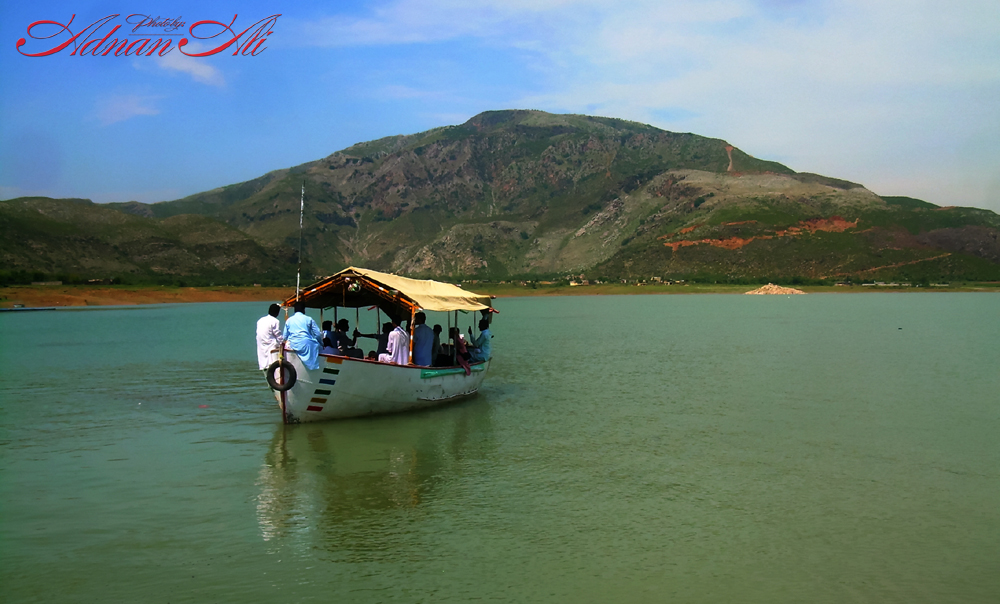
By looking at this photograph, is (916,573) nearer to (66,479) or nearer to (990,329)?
(66,479)

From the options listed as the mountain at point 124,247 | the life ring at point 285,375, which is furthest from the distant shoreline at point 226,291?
the life ring at point 285,375

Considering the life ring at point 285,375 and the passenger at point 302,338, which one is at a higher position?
the passenger at point 302,338

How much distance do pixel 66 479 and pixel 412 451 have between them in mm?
6589

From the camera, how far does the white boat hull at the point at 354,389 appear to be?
712 inches

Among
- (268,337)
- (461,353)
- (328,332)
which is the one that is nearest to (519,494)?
(268,337)

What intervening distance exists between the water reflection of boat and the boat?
1.57 ft

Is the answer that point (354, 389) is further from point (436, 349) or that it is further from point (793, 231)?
point (793, 231)

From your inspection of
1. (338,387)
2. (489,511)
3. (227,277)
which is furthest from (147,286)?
(489,511)

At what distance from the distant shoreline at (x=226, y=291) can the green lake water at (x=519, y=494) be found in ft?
248

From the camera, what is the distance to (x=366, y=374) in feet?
62.6

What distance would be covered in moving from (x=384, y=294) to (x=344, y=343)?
7.21 feet

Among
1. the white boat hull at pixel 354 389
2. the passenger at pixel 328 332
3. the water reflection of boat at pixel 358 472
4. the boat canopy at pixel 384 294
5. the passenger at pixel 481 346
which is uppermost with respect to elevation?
the boat canopy at pixel 384 294

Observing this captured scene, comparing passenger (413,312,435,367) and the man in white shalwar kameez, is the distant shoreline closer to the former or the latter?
passenger (413,312,435,367)

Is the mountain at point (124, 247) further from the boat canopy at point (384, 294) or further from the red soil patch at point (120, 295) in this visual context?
the boat canopy at point (384, 294)
